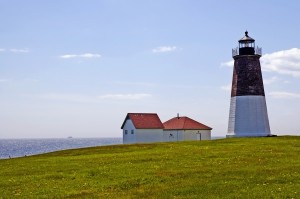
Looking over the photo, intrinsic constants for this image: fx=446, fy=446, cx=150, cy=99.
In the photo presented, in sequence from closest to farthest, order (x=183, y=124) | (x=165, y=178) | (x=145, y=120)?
1. (x=165, y=178)
2. (x=145, y=120)
3. (x=183, y=124)

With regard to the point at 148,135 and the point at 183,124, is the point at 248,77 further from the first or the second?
the point at 148,135

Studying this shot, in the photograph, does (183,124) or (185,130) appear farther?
(183,124)

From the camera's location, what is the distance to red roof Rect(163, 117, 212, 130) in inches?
3445

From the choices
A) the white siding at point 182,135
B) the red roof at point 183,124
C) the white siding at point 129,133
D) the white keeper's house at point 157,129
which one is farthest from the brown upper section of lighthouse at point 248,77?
the white siding at point 129,133

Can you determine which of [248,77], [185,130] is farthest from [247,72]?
[185,130]

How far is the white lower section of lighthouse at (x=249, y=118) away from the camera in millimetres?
66125

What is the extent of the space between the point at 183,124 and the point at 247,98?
22866 mm

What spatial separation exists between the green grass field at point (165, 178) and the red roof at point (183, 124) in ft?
160

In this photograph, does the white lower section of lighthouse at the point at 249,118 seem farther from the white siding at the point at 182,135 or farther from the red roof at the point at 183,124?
the red roof at the point at 183,124

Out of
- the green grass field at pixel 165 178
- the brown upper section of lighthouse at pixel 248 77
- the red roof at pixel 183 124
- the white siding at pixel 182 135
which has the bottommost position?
the green grass field at pixel 165 178

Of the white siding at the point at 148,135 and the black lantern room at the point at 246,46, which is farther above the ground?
the black lantern room at the point at 246,46

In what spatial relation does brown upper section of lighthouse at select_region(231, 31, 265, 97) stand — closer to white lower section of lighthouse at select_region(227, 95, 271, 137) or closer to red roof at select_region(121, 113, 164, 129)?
white lower section of lighthouse at select_region(227, 95, 271, 137)

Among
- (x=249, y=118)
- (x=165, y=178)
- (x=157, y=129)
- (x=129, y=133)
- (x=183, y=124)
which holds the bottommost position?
(x=165, y=178)

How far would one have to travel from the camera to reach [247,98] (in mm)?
66750
